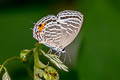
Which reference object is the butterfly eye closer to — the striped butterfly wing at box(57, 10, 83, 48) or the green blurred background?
the striped butterfly wing at box(57, 10, 83, 48)

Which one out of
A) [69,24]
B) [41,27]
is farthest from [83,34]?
[41,27]

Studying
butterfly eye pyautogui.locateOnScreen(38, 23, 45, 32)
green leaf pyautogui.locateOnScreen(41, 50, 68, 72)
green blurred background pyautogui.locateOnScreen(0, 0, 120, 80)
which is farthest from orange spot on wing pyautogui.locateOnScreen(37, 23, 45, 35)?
green blurred background pyautogui.locateOnScreen(0, 0, 120, 80)

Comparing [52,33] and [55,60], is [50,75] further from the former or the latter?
[52,33]

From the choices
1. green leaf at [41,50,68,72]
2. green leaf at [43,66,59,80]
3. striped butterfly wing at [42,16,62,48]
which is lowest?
green leaf at [43,66,59,80]

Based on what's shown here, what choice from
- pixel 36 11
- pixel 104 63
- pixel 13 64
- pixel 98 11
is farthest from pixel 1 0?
pixel 104 63

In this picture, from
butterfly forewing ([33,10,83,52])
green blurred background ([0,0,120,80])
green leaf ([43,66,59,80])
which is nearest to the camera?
green leaf ([43,66,59,80])

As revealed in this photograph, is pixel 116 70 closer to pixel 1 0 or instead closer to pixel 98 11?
pixel 98 11
